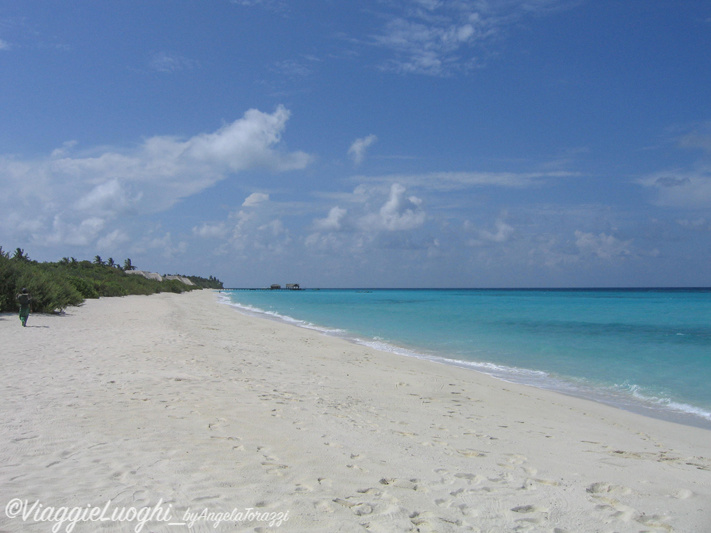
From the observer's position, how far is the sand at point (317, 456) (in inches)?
139

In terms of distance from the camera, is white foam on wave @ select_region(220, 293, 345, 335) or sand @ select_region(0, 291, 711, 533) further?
white foam on wave @ select_region(220, 293, 345, 335)

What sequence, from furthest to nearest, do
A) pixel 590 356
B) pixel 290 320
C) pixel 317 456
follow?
1. pixel 290 320
2. pixel 590 356
3. pixel 317 456

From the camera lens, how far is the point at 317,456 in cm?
484

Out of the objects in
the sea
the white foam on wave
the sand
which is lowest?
the white foam on wave

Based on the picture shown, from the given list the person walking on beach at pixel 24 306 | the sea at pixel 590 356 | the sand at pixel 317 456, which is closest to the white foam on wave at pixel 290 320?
the sea at pixel 590 356

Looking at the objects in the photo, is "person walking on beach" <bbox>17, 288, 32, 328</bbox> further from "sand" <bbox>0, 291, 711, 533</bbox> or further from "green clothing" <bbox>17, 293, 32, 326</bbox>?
"sand" <bbox>0, 291, 711, 533</bbox>

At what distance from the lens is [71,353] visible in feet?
34.4

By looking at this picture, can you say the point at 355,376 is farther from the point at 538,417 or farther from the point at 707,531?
the point at 707,531

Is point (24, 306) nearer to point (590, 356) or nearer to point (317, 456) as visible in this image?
point (317, 456)

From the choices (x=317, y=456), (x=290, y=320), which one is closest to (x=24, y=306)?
(x=317, y=456)

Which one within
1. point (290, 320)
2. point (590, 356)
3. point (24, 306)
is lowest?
point (290, 320)

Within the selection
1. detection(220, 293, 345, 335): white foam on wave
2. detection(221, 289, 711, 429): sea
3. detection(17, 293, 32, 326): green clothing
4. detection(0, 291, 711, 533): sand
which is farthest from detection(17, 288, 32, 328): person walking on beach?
detection(220, 293, 345, 335): white foam on wave

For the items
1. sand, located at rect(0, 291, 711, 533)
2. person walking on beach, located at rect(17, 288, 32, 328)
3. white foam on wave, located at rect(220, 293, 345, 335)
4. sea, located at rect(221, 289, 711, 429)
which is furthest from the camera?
white foam on wave, located at rect(220, 293, 345, 335)

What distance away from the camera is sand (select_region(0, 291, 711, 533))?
11.6ft
